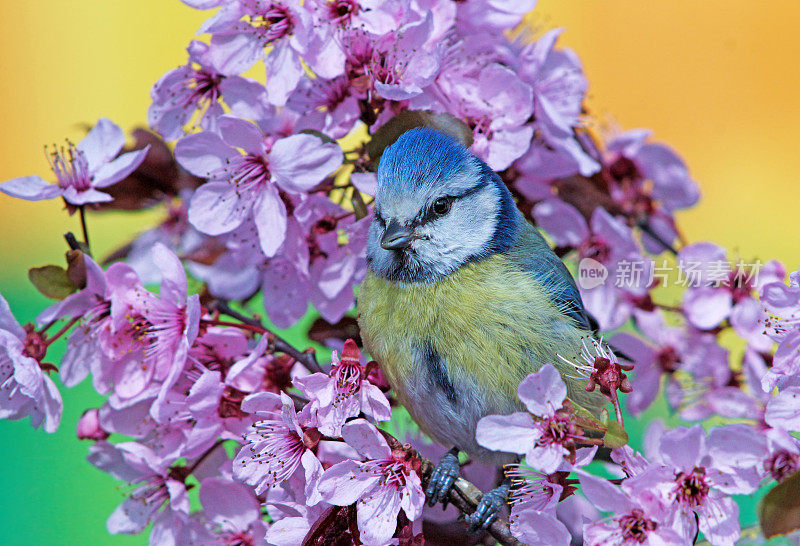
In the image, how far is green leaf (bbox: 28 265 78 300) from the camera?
3.07 ft

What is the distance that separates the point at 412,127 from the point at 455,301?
214mm

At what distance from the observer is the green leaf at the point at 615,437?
2.29ft

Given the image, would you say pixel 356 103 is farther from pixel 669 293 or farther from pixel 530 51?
pixel 669 293

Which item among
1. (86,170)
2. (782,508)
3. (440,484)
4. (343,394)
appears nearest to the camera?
(782,508)

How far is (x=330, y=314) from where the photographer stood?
1.07 metres

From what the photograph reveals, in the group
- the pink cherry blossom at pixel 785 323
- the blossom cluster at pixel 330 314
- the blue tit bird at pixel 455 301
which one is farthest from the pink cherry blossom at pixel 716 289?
the pink cherry blossom at pixel 785 323

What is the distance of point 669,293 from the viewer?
4.61 ft

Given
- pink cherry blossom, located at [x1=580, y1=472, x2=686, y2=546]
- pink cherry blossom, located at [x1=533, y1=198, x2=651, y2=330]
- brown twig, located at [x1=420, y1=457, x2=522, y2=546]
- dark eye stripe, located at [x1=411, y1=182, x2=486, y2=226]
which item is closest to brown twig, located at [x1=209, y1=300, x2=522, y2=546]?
brown twig, located at [x1=420, y1=457, x2=522, y2=546]

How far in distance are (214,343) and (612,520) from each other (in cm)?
50

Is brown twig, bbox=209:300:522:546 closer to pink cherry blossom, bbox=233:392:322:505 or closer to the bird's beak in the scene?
pink cherry blossom, bbox=233:392:322:505

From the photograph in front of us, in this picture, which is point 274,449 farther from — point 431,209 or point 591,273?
point 591,273

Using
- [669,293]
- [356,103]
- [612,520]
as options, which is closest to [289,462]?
[612,520]

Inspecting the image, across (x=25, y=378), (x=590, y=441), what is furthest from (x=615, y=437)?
(x=25, y=378)

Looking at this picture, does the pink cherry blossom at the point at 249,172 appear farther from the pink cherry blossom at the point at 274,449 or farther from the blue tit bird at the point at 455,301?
the pink cherry blossom at the point at 274,449
